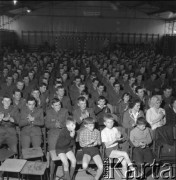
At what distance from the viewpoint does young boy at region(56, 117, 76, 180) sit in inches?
171

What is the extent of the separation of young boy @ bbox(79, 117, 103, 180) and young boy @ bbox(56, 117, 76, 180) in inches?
7.4

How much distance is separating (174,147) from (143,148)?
622mm

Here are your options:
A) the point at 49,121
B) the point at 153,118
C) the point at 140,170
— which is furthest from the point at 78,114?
the point at 140,170

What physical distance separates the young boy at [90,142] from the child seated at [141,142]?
66cm

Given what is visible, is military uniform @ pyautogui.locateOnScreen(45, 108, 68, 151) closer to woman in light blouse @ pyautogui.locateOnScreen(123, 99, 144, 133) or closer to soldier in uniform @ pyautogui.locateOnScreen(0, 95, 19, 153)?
soldier in uniform @ pyautogui.locateOnScreen(0, 95, 19, 153)

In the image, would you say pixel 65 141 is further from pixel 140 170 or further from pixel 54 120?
pixel 140 170

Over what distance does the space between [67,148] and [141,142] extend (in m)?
1.34

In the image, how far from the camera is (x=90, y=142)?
4.49m

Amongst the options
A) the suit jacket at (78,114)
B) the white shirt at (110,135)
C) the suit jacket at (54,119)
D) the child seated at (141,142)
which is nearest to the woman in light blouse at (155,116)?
the child seated at (141,142)

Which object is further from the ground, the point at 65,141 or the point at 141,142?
the point at 65,141

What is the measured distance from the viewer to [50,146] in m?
5.11

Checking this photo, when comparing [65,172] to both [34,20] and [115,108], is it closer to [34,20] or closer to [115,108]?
[115,108]

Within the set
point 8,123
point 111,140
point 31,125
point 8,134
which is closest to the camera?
point 111,140

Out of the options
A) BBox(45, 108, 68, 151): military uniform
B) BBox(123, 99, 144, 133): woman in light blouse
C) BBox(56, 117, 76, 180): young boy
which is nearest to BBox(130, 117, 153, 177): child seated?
BBox(123, 99, 144, 133): woman in light blouse
